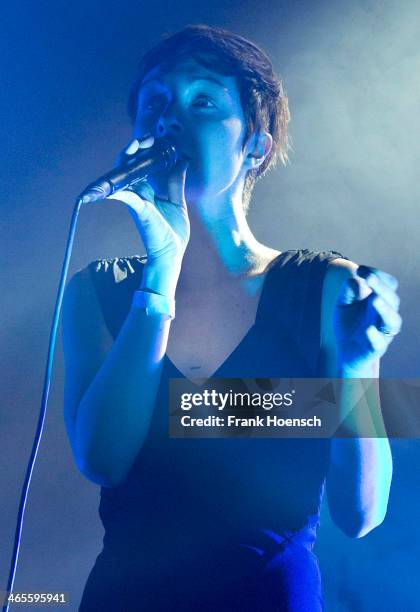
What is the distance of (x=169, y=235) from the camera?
1.45m

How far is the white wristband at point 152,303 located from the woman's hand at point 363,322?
13.8 inches

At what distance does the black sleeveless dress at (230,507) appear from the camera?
134 centimetres

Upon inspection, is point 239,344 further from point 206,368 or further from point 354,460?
point 354,460

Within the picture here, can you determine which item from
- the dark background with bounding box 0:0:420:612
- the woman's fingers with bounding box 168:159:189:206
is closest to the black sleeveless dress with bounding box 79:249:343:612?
the dark background with bounding box 0:0:420:612

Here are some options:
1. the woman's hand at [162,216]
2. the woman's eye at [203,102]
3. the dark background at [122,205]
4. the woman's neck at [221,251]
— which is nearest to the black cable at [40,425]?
the dark background at [122,205]

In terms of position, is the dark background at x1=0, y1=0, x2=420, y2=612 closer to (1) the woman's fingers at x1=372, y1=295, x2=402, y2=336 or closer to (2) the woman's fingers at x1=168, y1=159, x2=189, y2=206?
(1) the woman's fingers at x1=372, y1=295, x2=402, y2=336

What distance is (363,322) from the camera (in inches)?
54.6

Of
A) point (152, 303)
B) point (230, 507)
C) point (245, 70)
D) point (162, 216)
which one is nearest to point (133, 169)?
point (162, 216)

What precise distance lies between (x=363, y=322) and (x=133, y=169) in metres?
0.55

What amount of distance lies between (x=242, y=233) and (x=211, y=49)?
1.48 ft

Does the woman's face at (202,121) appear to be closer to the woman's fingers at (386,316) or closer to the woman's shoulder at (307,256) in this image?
the woman's shoulder at (307,256)

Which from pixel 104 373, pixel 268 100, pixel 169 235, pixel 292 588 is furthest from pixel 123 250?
pixel 292 588

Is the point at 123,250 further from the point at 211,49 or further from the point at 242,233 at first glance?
the point at 211,49

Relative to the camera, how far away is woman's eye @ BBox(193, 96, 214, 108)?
5.19 ft
